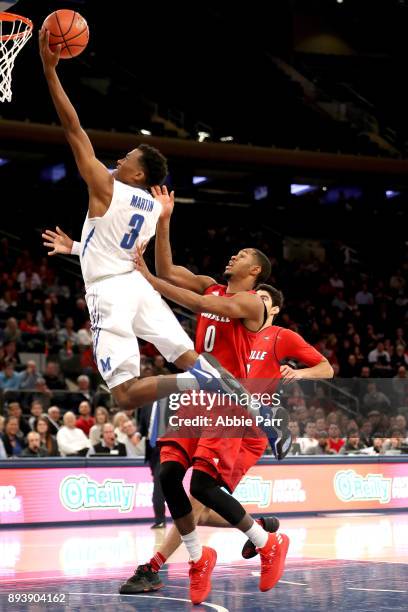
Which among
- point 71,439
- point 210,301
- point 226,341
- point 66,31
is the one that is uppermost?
point 66,31

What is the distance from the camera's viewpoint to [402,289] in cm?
2733

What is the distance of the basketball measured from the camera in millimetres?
6895

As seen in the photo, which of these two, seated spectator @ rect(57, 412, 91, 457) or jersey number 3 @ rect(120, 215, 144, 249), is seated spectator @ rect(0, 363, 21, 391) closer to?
seated spectator @ rect(57, 412, 91, 457)

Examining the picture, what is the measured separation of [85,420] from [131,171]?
8.39 meters

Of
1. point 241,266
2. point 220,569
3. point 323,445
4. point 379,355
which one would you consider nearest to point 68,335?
point 323,445

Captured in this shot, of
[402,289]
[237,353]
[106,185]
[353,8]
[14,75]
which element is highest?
[353,8]

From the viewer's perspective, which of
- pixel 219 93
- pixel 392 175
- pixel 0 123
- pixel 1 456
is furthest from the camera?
pixel 219 93

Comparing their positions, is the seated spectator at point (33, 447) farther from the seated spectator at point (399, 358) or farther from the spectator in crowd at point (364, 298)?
the spectator in crowd at point (364, 298)

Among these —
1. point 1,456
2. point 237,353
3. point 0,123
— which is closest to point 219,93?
point 0,123

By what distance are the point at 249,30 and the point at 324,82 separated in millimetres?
2898

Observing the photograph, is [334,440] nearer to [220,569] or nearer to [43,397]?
[43,397]

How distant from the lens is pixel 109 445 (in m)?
14.7

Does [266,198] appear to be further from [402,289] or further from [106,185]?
[106,185]

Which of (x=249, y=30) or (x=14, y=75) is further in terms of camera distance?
(x=249, y=30)
